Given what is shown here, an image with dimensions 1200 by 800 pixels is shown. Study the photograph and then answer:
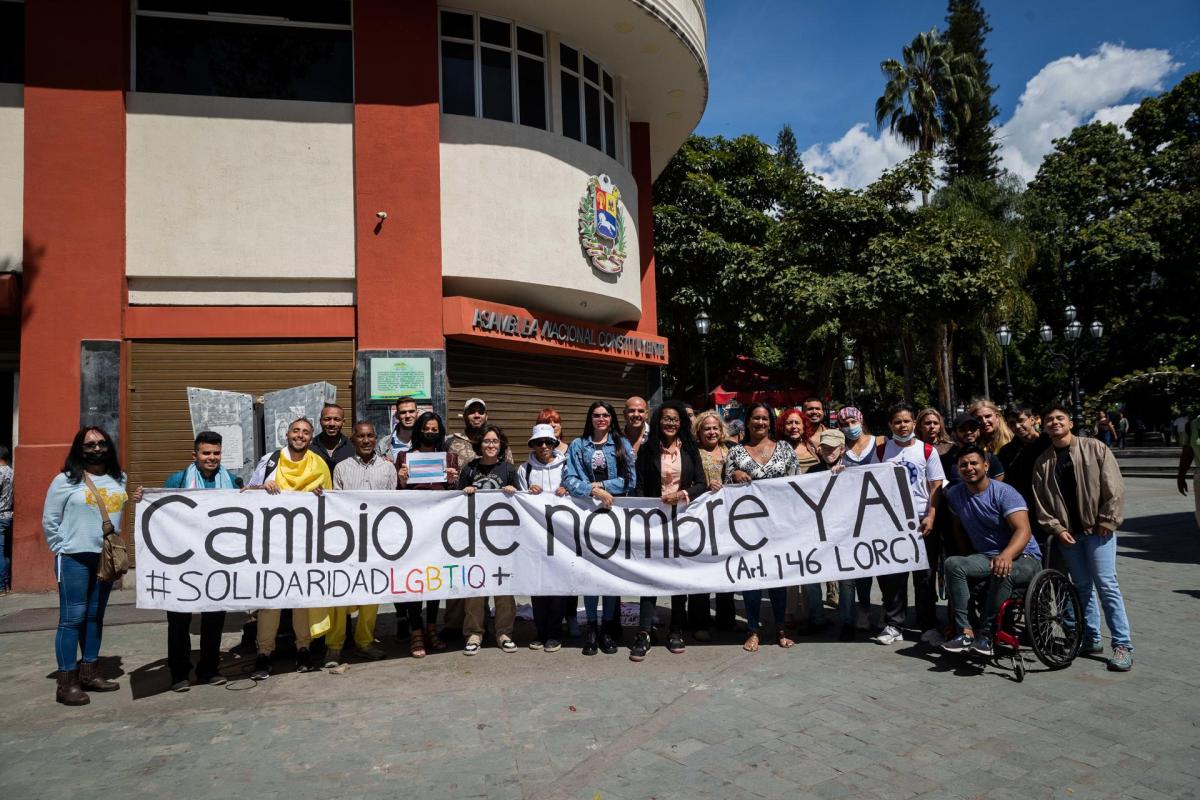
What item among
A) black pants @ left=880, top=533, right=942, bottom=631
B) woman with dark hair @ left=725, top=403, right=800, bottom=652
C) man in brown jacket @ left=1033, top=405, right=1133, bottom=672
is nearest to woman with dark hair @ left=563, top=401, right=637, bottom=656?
woman with dark hair @ left=725, top=403, right=800, bottom=652

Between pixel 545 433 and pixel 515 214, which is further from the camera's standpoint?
pixel 515 214

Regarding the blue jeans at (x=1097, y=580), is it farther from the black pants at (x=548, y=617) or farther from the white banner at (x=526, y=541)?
the black pants at (x=548, y=617)

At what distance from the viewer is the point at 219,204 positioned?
33.1ft

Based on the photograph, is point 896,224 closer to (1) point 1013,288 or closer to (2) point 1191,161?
(1) point 1013,288

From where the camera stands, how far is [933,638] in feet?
19.8

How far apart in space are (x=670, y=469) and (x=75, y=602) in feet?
14.3

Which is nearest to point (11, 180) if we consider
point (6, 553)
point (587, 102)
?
point (6, 553)

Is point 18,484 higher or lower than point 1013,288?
lower

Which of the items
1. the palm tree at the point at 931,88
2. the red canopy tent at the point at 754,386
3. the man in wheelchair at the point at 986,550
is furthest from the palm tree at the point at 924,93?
the man in wheelchair at the point at 986,550

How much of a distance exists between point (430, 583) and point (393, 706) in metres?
1.13

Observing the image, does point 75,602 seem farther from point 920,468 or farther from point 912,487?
point 920,468

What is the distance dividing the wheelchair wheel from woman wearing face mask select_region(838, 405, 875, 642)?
141 cm

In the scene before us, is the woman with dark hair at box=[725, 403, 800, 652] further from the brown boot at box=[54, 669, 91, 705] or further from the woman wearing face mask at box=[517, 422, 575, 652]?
the brown boot at box=[54, 669, 91, 705]

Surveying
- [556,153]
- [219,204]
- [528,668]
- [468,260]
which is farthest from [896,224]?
[528,668]
